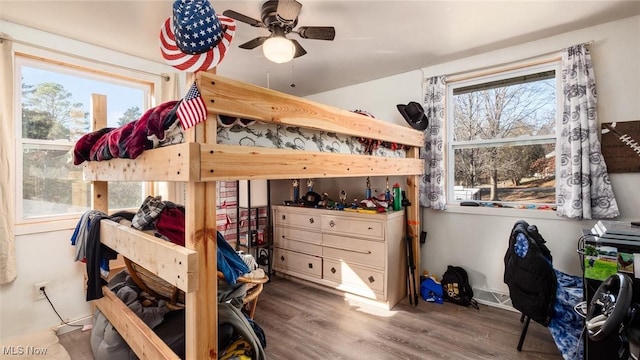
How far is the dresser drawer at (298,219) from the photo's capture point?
3204 millimetres

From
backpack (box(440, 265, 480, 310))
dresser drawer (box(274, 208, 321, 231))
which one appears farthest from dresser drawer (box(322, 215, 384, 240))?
backpack (box(440, 265, 480, 310))

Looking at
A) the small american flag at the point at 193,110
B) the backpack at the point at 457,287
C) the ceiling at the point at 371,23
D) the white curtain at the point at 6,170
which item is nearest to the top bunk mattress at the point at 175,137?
the small american flag at the point at 193,110

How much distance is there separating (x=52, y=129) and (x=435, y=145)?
351cm

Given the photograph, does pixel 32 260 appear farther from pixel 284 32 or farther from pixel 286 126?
pixel 284 32

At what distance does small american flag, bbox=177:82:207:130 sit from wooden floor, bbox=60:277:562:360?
1708 millimetres

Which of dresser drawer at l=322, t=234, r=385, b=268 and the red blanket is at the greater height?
the red blanket

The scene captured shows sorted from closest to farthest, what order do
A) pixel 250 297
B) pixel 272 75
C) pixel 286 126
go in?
pixel 286 126 < pixel 250 297 < pixel 272 75

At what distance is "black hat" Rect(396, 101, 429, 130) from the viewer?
289 centimetres

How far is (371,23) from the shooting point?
221 centimetres

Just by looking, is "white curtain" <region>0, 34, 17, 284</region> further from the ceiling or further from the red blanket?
the red blanket

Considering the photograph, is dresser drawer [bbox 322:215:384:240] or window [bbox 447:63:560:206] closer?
window [bbox 447:63:560:206]

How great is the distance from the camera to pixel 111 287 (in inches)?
86.5

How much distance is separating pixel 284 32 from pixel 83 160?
174 centimetres

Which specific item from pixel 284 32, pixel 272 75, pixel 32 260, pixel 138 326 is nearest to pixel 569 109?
pixel 284 32
